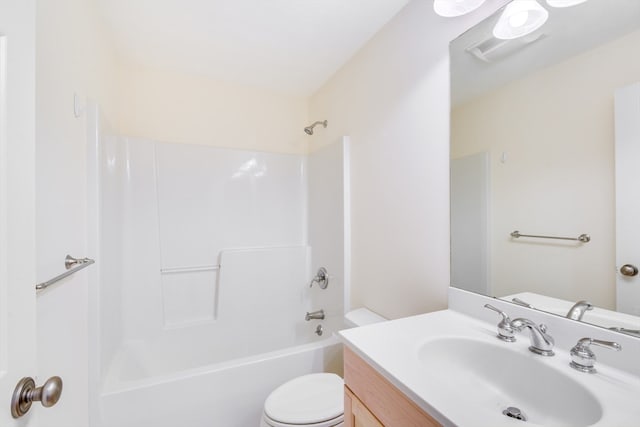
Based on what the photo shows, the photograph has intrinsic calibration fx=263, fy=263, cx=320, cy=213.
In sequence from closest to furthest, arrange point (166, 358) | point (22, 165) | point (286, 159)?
point (22, 165), point (166, 358), point (286, 159)

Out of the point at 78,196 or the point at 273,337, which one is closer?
the point at 78,196

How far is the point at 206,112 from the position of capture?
85.6 inches

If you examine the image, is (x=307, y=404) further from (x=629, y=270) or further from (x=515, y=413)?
(x=629, y=270)

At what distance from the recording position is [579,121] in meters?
0.79

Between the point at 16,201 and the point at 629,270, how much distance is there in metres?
1.42

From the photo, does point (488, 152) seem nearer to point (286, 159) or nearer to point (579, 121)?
point (579, 121)

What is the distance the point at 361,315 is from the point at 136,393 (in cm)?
117

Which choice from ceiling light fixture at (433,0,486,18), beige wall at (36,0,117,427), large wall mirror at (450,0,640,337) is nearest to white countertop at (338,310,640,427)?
large wall mirror at (450,0,640,337)

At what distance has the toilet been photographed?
110 centimetres

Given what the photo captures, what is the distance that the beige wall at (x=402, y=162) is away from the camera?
1.18 metres

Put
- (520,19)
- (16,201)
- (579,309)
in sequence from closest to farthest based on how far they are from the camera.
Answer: (16,201)
(579,309)
(520,19)

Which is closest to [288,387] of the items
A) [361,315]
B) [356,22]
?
[361,315]

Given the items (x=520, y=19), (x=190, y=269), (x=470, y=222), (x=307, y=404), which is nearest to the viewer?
(x=520, y=19)

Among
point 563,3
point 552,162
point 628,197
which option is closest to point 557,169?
point 552,162
